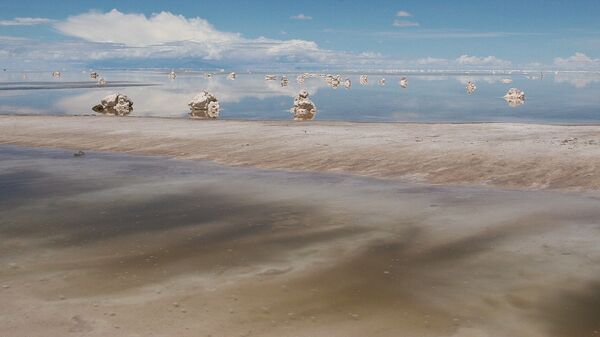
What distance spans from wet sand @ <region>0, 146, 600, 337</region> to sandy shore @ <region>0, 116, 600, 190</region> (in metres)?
2.32

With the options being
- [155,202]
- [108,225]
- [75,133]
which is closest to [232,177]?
[155,202]

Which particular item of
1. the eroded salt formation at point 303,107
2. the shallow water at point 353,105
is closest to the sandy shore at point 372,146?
the eroded salt formation at point 303,107

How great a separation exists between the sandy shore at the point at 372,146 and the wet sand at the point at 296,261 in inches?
91.2

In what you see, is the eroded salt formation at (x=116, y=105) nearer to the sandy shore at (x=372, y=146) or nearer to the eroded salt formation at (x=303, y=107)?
the sandy shore at (x=372, y=146)

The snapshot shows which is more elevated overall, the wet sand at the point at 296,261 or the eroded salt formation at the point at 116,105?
the eroded salt formation at the point at 116,105

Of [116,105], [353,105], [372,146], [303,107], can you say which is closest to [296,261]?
[372,146]

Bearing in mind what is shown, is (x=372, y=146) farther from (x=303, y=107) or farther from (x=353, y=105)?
(x=353, y=105)

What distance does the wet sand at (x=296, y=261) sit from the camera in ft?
22.2

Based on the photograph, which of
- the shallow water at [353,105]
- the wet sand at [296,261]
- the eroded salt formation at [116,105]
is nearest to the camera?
the wet sand at [296,261]

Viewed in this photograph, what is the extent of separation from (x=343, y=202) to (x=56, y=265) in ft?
22.6

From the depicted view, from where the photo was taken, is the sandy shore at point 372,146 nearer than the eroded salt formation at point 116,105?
Yes

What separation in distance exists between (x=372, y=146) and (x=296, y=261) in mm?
13430

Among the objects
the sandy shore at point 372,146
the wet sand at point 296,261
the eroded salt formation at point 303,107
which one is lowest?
the wet sand at point 296,261

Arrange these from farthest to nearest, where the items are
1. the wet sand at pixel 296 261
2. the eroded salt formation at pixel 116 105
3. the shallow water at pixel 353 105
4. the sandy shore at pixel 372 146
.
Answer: the eroded salt formation at pixel 116 105 < the shallow water at pixel 353 105 < the sandy shore at pixel 372 146 < the wet sand at pixel 296 261
